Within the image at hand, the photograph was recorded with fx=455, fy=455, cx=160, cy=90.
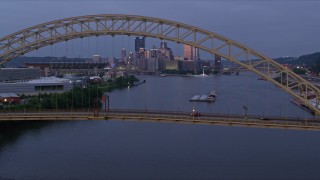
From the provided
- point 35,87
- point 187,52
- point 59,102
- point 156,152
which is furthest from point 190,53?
point 156,152

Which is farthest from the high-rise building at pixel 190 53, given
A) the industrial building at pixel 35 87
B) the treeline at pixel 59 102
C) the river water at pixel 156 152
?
the river water at pixel 156 152

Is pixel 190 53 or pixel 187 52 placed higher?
pixel 187 52

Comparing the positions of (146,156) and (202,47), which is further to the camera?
(146,156)

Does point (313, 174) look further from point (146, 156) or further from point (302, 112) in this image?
point (302, 112)

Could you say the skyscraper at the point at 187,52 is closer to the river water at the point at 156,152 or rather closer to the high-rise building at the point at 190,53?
the high-rise building at the point at 190,53

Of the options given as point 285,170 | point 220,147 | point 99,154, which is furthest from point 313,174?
point 99,154

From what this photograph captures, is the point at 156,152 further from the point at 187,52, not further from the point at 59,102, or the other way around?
the point at 187,52

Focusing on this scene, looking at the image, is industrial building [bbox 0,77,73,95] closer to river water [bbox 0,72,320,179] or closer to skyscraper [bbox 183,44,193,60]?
river water [bbox 0,72,320,179]

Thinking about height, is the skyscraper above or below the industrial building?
above

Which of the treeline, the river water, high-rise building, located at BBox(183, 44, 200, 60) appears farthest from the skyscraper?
the river water

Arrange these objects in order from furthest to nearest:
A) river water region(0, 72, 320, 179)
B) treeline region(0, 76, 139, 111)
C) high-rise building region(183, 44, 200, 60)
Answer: high-rise building region(183, 44, 200, 60), treeline region(0, 76, 139, 111), river water region(0, 72, 320, 179)

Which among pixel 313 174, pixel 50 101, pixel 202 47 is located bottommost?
pixel 313 174
